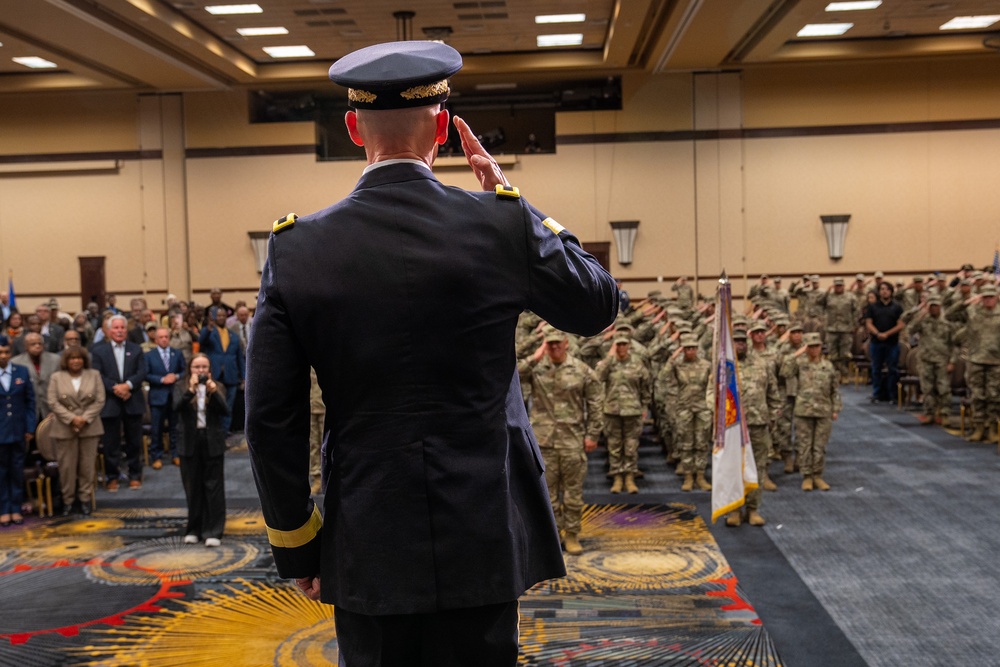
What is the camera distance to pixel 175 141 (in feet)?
69.1

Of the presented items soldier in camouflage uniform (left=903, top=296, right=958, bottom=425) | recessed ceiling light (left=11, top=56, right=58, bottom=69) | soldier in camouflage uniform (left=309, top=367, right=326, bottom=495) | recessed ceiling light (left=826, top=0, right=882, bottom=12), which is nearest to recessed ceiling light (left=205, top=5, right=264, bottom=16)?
recessed ceiling light (left=11, top=56, right=58, bottom=69)

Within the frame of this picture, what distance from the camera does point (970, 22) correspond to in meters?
18.2

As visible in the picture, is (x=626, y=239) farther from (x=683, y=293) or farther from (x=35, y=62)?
(x=35, y=62)

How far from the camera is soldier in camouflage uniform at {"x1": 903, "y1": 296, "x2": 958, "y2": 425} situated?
1207 cm

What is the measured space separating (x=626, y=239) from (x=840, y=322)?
5.48 meters

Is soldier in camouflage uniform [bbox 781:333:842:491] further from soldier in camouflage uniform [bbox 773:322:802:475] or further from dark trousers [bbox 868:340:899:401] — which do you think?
dark trousers [bbox 868:340:899:401]

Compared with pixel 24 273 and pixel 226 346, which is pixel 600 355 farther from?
pixel 24 273

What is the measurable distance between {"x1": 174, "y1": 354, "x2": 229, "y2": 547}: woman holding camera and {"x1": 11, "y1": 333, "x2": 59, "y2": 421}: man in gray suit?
2.17m

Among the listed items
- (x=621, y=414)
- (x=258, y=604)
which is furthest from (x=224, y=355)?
(x=258, y=604)

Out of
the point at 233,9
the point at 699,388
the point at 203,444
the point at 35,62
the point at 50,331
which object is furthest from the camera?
the point at 35,62

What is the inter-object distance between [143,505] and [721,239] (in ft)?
46.8

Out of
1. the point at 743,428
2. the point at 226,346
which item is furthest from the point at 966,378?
the point at 226,346

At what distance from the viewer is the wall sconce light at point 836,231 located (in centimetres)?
2038

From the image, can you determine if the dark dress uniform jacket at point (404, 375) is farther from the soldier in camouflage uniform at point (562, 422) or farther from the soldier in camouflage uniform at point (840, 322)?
the soldier in camouflage uniform at point (840, 322)
